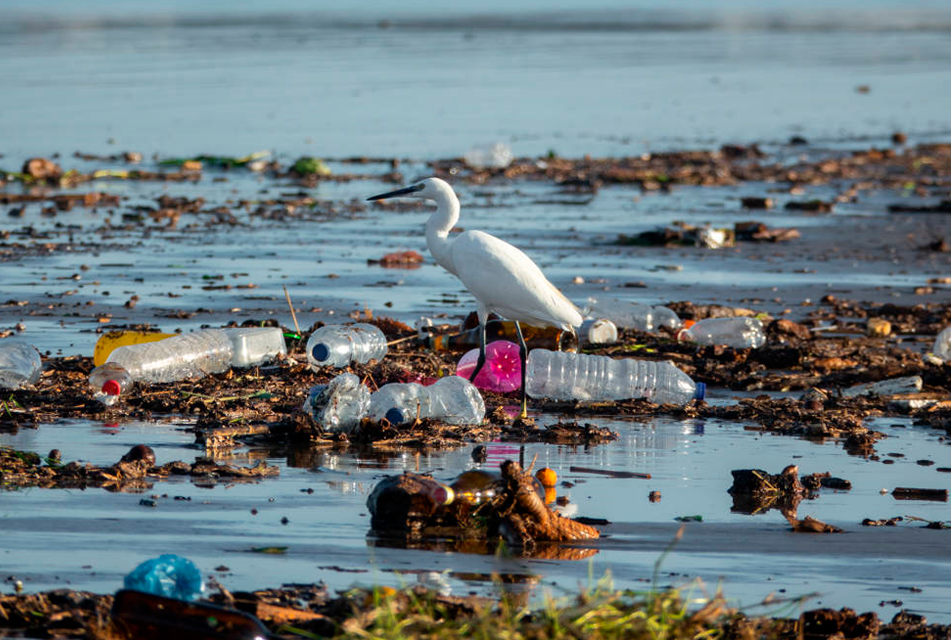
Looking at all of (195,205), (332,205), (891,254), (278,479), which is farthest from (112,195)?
(278,479)

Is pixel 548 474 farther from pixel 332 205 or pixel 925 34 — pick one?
pixel 925 34

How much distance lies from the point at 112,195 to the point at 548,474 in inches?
505

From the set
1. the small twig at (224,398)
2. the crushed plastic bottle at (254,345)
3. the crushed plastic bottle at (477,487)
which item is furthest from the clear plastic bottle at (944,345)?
the crushed plastic bottle at (477,487)

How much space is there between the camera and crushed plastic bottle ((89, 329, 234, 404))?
8148 millimetres

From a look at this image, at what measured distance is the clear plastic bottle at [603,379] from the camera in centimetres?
884

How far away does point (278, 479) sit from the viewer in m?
6.55

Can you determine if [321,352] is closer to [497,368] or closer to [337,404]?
[497,368]

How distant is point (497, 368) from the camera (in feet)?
29.9

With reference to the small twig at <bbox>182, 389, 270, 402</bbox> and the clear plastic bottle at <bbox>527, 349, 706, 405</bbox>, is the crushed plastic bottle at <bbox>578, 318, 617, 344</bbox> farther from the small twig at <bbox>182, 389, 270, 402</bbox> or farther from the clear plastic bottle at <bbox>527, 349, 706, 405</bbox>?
the small twig at <bbox>182, 389, 270, 402</bbox>

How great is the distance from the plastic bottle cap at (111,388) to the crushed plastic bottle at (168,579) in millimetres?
3450

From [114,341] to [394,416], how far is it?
226cm

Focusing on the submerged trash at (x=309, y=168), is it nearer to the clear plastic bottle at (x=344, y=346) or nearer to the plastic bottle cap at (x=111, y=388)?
the clear plastic bottle at (x=344, y=346)

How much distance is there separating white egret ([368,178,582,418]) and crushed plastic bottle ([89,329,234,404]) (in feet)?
5.08

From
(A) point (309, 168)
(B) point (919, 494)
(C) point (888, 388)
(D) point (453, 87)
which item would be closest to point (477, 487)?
(B) point (919, 494)
